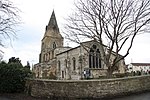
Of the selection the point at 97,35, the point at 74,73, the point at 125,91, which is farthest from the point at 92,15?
the point at 74,73

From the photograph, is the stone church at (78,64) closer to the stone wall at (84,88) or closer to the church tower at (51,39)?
the church tower at (51,39)

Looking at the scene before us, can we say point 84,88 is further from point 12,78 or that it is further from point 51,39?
point 51,39

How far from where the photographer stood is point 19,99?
17.0 metres

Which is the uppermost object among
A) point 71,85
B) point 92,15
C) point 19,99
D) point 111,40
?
point 92,15

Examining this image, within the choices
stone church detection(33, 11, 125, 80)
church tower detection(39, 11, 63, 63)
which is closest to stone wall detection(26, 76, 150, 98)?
stone church detection(33, 11, 125, 80)

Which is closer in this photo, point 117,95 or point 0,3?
point 0,3

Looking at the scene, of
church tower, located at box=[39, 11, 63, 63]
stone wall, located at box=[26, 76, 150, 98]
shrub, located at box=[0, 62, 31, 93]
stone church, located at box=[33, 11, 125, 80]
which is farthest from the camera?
church tower, located at box=[39, 11, 63, 63]

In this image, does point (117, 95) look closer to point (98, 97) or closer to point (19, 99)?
point (98, 97)

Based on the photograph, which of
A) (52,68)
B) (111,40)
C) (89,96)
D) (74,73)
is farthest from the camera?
(52,68)

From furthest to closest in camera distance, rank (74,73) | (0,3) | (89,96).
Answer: (74,73) < (89,96) < (0,3)

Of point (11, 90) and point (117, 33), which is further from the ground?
point (117, 33)

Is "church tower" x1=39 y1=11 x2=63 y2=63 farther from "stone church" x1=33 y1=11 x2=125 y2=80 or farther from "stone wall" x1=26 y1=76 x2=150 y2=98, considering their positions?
"stone wall" x1=26 y1=76 x2=150 y2=98

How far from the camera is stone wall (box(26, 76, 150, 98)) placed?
16.3m

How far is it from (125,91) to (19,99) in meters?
8.76
